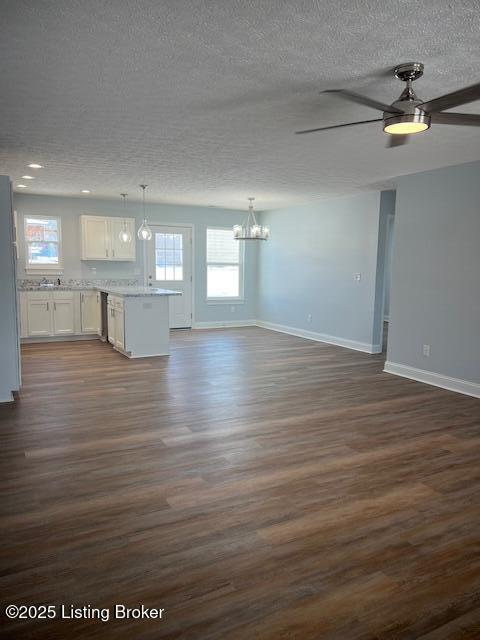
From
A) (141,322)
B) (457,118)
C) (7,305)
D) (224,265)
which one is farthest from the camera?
(224,265)

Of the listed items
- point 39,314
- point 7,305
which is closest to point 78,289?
point 39,314

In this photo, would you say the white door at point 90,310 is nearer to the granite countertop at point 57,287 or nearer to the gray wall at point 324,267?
the granite countertop at point 57,287

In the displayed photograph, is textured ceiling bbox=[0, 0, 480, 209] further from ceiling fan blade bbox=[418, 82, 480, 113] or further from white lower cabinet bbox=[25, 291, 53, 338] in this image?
white lower cabinet bbox=[25, 291, 53, 338]

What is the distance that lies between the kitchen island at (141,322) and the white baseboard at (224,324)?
8.86 feet

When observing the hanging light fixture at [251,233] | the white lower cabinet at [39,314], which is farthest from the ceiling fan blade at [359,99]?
the white lower cabinet at [39,314]

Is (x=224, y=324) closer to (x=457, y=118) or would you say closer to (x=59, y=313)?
(x=59, y=313)

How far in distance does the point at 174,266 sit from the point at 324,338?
333 centimetres

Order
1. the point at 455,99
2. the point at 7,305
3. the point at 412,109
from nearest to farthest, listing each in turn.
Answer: the point at 455,99 → the point at 412,109 → the point at 7,305

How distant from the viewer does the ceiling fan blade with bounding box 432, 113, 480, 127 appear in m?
2.42

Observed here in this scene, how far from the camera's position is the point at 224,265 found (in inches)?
380

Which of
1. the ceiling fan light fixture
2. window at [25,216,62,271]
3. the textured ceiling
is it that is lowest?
window at [25,216,62,271]

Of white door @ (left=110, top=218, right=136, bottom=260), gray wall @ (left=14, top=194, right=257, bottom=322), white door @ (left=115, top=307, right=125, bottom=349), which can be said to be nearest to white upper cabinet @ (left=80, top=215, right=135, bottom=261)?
white door @ (left=110, top=218, right=136, bottom=260)

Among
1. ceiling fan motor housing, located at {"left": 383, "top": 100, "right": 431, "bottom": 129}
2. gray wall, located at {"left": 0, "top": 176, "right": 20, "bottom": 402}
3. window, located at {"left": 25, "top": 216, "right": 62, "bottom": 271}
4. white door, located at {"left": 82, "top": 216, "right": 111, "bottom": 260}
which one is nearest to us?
ceiling fan motor housing, located at {"left": 383, "top": 100, "right": 431, "bottom": 129}

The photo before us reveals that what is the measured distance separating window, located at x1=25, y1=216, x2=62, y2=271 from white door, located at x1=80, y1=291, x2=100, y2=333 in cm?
76
